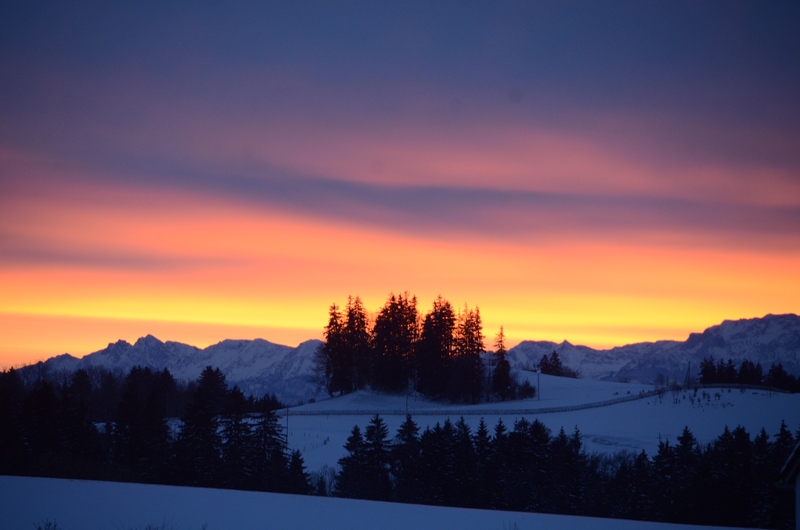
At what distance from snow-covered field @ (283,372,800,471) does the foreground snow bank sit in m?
36.4

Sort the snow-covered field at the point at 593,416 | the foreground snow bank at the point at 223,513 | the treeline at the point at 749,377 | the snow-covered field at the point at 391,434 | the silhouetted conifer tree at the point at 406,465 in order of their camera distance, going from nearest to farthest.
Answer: the foreground snow bank at the point at 223,513 < the snow-covered field at the point at 391,434 < the silhouetted conifer tree at the point at 406,465 < the snow-covered field at the point at 593,416 < the treeline at the point at 749,377

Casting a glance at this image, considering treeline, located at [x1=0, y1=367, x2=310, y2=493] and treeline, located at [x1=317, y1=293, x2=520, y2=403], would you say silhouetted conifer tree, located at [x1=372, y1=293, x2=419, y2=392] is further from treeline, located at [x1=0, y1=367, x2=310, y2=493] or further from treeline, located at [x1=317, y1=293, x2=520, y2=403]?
treeline, located at [x1=0, y1=367, x2=310, y2=493]

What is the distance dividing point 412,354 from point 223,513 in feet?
244

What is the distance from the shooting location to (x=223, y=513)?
18.2 metres

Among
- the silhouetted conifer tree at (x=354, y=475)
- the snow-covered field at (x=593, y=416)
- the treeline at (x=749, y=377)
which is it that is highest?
the treeline at (x=749, y=377)

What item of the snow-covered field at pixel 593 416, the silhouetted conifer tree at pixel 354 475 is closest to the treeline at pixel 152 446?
the silhouetted conifer tree at pixel 354 475

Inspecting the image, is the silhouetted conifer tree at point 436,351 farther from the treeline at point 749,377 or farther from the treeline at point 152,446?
the treeline at point 749,377

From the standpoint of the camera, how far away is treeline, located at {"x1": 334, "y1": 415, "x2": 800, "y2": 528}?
4009cm

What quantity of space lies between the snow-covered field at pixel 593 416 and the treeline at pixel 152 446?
6825mm

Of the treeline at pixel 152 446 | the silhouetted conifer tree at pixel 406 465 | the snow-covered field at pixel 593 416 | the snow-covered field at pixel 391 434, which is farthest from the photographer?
the snow-covered field at pixel 593 416

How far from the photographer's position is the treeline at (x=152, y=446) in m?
47.0

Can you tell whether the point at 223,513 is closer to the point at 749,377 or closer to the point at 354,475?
the point at 354,475

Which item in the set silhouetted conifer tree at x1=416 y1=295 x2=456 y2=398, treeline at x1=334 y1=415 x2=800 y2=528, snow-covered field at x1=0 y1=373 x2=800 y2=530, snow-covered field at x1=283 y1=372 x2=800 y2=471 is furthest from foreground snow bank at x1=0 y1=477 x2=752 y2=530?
silhouetted conifer tree at x1=416 y1=295 x2=456 y2=398

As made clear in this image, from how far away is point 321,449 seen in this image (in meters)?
60.6
